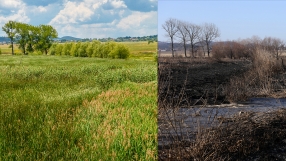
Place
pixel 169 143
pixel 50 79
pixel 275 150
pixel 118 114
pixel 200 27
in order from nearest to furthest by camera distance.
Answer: pixel 118 114 < pixel 50 79 < pixel 169 143 < pixel 275 150 < pixel 200 27

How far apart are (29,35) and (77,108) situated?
86 cm

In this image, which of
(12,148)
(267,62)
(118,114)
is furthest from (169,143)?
(267,62)

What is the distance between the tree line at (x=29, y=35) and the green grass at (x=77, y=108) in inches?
4.1

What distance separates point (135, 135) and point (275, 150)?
6.42 ft

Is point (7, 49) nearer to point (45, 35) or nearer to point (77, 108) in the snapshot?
point (45, 35)

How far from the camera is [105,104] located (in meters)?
2.74

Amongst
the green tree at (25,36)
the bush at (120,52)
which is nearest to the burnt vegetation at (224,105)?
the bush at (120,52)

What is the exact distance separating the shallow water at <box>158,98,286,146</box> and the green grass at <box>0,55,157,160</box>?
0.35 meters

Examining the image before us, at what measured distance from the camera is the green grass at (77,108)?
7.63 feet

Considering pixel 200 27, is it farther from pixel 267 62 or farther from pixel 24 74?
pixel 24 74

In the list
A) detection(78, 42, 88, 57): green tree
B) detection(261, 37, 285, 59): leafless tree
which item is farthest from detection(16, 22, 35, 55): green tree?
detection(261, 37, 285, 59): leafless tree

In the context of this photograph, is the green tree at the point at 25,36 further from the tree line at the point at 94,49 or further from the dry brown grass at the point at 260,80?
the dry brown grass at the point at 260,80

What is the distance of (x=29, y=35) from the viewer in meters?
2.99

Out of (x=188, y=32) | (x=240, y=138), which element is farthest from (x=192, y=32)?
(x=240, y=138)
